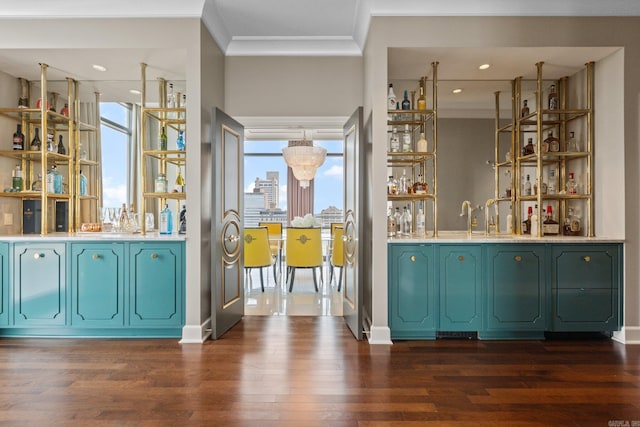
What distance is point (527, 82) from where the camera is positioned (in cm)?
404

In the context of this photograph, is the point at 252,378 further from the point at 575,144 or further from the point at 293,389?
the point at 575,144

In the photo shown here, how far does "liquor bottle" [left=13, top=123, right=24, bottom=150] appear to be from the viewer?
150 inches

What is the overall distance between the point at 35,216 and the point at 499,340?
15.3 feet

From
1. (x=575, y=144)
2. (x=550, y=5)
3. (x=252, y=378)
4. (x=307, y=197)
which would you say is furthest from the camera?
(x=307, y=197)

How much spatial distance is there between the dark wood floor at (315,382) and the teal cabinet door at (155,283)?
228mm

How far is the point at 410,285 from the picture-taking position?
3342mm

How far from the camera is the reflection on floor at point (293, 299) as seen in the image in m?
4.34

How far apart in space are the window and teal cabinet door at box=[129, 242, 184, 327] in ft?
8.52

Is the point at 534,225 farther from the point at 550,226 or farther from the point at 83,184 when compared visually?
the point at 83,184

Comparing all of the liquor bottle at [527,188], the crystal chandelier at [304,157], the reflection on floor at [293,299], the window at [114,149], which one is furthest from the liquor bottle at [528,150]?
the window at [114,149]

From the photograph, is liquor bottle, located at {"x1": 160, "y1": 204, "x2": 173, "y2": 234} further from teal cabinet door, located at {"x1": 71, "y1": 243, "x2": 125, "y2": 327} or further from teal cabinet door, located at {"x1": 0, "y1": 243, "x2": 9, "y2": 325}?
teal cabinet door, located at {"x1": 0, "y1": 243, "x2": 9, "y2": 325}

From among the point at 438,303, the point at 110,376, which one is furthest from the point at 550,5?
the point at 110,376

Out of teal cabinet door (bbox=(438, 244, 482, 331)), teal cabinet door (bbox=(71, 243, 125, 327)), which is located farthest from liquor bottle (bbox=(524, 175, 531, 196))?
teal cabinet door (bbox=(71, 243, 125, 327))

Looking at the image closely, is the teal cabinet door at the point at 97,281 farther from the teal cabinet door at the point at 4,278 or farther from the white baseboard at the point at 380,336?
the white baseboard at the point at 380,336
